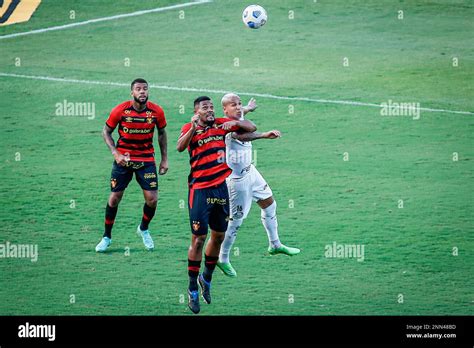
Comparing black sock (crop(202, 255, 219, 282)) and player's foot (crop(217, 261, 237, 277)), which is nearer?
black sock (crop(202, 255, 219, 282))

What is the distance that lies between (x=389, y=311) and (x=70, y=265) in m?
4.09

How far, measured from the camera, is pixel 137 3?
28.8 m

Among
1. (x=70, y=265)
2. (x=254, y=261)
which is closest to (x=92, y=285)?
(x=70, y=265)

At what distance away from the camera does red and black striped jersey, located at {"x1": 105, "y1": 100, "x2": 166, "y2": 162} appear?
14.3 meters

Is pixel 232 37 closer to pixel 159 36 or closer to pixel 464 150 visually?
pixel 159 36

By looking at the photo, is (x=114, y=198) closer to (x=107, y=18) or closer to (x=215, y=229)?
(x=215, y=229)

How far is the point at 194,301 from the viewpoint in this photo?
12.7m

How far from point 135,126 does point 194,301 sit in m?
2.69

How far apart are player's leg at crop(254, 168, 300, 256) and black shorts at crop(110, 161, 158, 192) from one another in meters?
1.35

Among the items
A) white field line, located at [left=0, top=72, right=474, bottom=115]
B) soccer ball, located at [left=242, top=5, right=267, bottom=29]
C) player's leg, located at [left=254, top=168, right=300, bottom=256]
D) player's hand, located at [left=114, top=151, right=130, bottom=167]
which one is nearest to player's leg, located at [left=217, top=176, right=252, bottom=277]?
player's leg, located at [left=254, top=168, right=300, bottom=256]

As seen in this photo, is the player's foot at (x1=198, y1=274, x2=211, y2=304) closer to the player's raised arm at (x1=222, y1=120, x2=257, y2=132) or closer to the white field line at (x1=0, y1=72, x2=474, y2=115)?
the player's raised arm at (x1=222, y1=120, x2=257, y2=132)

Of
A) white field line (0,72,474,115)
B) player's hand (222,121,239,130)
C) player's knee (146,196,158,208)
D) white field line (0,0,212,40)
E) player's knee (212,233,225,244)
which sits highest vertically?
white field line (0,0,212,40)

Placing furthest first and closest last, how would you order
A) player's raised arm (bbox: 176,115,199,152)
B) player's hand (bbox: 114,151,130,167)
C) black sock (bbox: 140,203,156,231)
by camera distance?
black sock (bbox: 140,203,156,231) < player's hand (bbox: 114,151,130,167) < player's raised arm (bbox: 176,115,199,152)

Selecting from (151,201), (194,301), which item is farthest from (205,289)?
(151,201)
